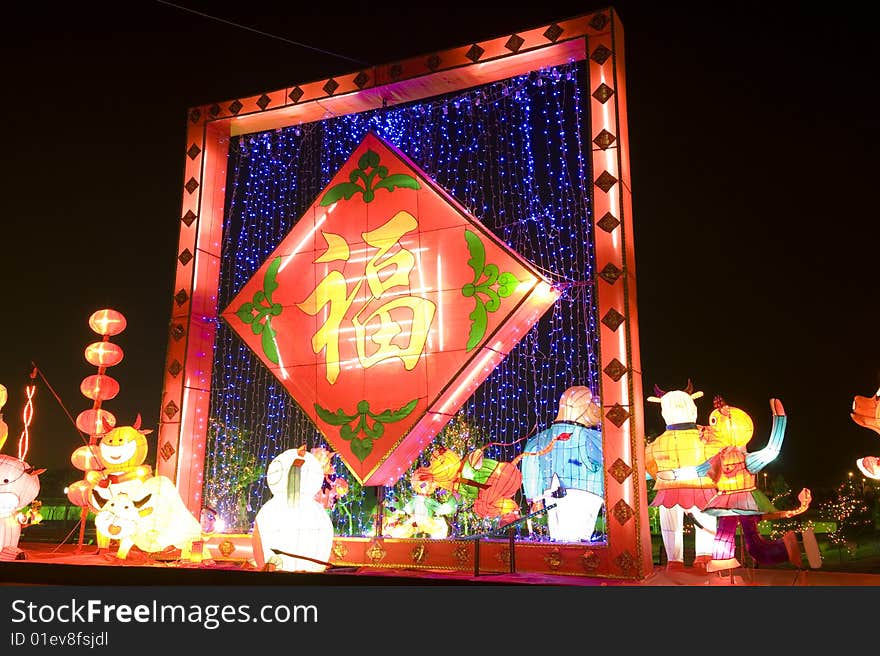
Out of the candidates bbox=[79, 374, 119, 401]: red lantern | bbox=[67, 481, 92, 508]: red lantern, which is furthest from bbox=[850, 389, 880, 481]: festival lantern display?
bbox=[79, 374, 119, 401]: red lantern

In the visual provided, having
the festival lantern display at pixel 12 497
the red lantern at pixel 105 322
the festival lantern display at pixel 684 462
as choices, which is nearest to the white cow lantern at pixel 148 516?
the festival lantern display at pixel 12 497

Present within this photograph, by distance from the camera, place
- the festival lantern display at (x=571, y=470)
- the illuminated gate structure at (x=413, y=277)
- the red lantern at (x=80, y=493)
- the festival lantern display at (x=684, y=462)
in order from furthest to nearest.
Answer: the red lantern at (x=80, y=493) < the illuminated gate structure at (x=413, y=277) < the festival lantern display at (x=571, y=470) < the festival lantern display at (x=684, y=462)

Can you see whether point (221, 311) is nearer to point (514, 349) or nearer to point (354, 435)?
point (354, 435)

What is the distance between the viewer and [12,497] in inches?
259

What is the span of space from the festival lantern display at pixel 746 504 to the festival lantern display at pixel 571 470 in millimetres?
881

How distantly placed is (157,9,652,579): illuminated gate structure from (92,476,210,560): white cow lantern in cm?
70

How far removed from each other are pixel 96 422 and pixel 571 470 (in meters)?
4.45

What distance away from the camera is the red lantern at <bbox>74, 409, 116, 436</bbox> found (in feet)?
23.9

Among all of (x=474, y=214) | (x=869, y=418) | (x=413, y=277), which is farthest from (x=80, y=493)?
(x=869, y=418)

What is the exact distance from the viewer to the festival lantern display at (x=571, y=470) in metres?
5.95

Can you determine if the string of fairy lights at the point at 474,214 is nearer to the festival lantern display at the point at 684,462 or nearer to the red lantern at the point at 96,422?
the festival lantern display at the point at 684,462

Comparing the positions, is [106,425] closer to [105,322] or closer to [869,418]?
[105,322]

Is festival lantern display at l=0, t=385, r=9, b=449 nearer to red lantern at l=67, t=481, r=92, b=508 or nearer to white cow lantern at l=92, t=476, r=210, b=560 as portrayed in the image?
red lantern at l=67, t=481, r=92, b=508

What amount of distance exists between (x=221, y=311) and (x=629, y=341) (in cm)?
424
